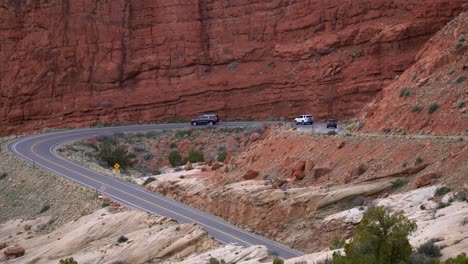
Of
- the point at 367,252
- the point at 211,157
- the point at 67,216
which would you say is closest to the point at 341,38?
the point at 211,157

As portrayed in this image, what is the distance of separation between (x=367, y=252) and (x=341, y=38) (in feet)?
149

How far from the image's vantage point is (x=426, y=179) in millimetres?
30344

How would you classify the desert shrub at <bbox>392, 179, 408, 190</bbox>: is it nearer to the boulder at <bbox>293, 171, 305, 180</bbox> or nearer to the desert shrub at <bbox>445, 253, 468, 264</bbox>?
the boulder at <bbox>293, 171, 305, 180</bbox>

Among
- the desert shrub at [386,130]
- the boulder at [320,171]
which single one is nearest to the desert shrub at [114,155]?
the desert shrub at [386,130]

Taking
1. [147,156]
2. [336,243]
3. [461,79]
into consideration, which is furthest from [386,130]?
[147,156]

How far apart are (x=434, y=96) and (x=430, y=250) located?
17456 millimetres

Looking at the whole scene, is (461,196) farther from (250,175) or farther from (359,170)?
(250,175)

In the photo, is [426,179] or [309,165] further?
[309,165]

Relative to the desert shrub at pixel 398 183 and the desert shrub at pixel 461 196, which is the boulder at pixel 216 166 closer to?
the desert shrub at pixel 398 183

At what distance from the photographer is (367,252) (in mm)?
21922

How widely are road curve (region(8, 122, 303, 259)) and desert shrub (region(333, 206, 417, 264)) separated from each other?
8299 millimetres

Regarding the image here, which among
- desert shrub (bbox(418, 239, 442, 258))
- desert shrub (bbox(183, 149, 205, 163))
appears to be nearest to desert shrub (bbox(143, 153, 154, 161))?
desert shrub (bbox(183, 149, 205, 163))

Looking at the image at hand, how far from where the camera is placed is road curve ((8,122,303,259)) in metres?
33.9

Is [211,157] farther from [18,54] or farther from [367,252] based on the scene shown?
[367,252]
